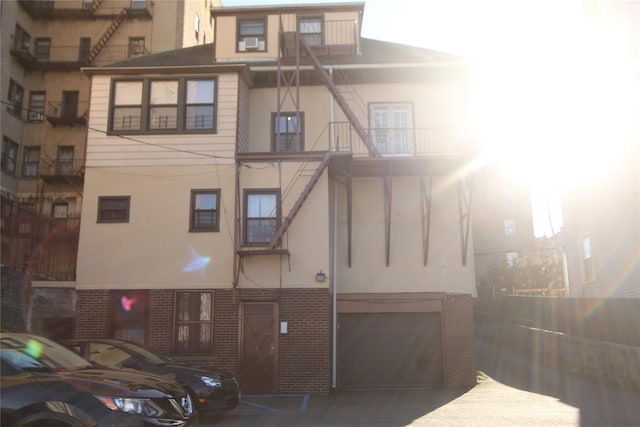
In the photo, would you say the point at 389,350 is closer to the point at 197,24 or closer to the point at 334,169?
the point at 334,169

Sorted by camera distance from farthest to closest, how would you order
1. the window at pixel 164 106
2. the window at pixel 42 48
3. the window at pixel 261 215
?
the window at pixel 42 48, the window at pixel 164 106, the window at pixel 261 215

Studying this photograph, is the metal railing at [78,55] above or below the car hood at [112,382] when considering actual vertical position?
above

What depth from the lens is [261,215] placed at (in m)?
15.4

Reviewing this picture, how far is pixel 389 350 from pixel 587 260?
31.0ft

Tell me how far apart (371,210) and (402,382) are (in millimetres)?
5155

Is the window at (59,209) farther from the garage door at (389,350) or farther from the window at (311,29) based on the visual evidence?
the garage door at (389,350)

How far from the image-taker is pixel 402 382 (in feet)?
51.7

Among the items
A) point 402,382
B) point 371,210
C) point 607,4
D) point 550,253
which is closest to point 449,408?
point 402,382

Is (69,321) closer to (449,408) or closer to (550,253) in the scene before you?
(449,408)

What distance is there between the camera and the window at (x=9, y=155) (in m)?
25.7

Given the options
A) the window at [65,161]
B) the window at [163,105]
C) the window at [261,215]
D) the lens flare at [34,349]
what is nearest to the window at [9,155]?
the window at [65,161]

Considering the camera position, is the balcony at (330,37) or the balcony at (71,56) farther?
the balcony at (71,56)

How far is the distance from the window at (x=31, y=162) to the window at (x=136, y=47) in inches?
265

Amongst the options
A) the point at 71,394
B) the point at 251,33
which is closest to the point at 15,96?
the point at 251,33
